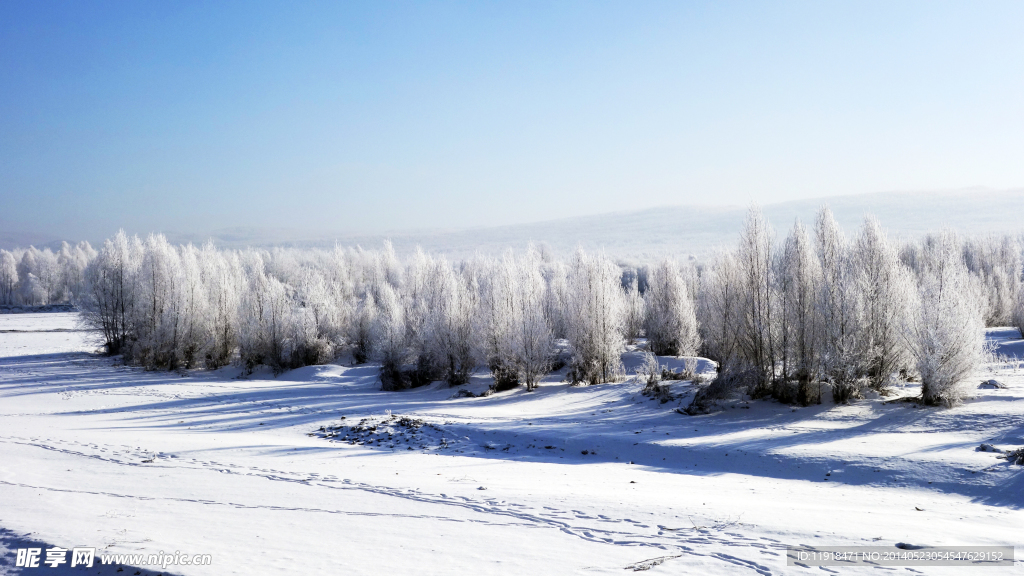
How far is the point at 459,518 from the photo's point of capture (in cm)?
774

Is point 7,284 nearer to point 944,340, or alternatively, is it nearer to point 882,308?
point 882,308

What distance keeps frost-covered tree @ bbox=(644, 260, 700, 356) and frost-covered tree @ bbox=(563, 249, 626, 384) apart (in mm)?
9346

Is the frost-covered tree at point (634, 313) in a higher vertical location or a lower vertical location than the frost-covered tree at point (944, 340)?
lower

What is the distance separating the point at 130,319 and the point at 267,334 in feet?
39.2

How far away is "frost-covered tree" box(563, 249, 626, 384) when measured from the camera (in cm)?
2292

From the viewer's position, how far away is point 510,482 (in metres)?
10.1

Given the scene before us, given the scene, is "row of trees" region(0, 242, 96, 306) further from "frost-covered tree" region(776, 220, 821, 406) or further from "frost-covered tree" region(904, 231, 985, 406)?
"frost-covered tree" region(904, 231, 985, 406)

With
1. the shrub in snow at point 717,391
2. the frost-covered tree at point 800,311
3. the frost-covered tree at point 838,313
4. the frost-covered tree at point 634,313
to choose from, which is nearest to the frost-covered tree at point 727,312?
the shrub in snow at point 717,391

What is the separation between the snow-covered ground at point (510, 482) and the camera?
6441 mm

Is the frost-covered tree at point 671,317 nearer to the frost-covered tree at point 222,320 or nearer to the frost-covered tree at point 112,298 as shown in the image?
the frost-covered tree at point 222,320

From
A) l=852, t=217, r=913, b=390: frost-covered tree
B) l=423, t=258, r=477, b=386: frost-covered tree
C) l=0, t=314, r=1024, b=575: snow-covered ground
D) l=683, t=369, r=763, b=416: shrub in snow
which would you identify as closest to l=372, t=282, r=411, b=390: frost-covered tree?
l=423, t=258, r=477, b=386: frost-covered tree

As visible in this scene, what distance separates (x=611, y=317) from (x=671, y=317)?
11.3 metres

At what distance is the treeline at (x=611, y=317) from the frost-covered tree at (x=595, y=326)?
6 centimetres

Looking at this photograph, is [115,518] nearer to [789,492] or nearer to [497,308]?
[789,492]
